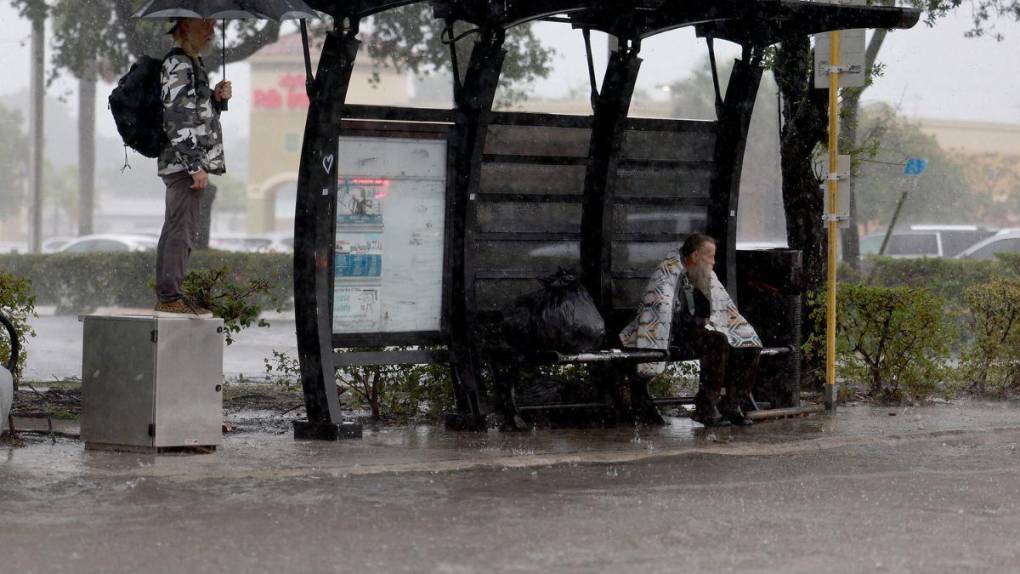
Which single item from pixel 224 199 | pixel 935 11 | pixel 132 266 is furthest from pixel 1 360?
pixel 224 199

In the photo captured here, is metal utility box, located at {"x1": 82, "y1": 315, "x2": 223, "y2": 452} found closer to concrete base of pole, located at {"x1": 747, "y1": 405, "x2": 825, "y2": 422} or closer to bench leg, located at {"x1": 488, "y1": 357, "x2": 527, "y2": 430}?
bench leg, located at {"x1": 488, "y1": 357, "x2": 527, "y2": 430}

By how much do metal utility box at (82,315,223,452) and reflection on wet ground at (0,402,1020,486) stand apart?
14 cm

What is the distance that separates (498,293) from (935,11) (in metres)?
6.68

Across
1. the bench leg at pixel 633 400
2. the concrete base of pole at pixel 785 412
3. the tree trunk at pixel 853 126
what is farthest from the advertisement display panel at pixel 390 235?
the tree trunk at pixel 853 126

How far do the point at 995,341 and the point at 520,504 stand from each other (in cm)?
700

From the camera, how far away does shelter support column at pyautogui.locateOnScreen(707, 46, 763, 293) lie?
1057cm

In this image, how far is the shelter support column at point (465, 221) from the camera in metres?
9.41

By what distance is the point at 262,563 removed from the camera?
18.4 feet

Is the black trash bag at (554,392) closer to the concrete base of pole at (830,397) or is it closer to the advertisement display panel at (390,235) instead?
the advertisement display panel at (390,235)

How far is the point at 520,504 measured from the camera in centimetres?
695

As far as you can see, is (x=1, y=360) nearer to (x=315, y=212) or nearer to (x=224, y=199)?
(x=315, y=212)

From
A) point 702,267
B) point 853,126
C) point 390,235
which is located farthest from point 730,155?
point 853,126

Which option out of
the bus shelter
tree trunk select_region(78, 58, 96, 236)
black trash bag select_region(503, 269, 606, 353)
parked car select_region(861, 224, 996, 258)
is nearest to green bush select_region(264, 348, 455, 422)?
the bus shelter

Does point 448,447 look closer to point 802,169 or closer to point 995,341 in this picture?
point 802,169
